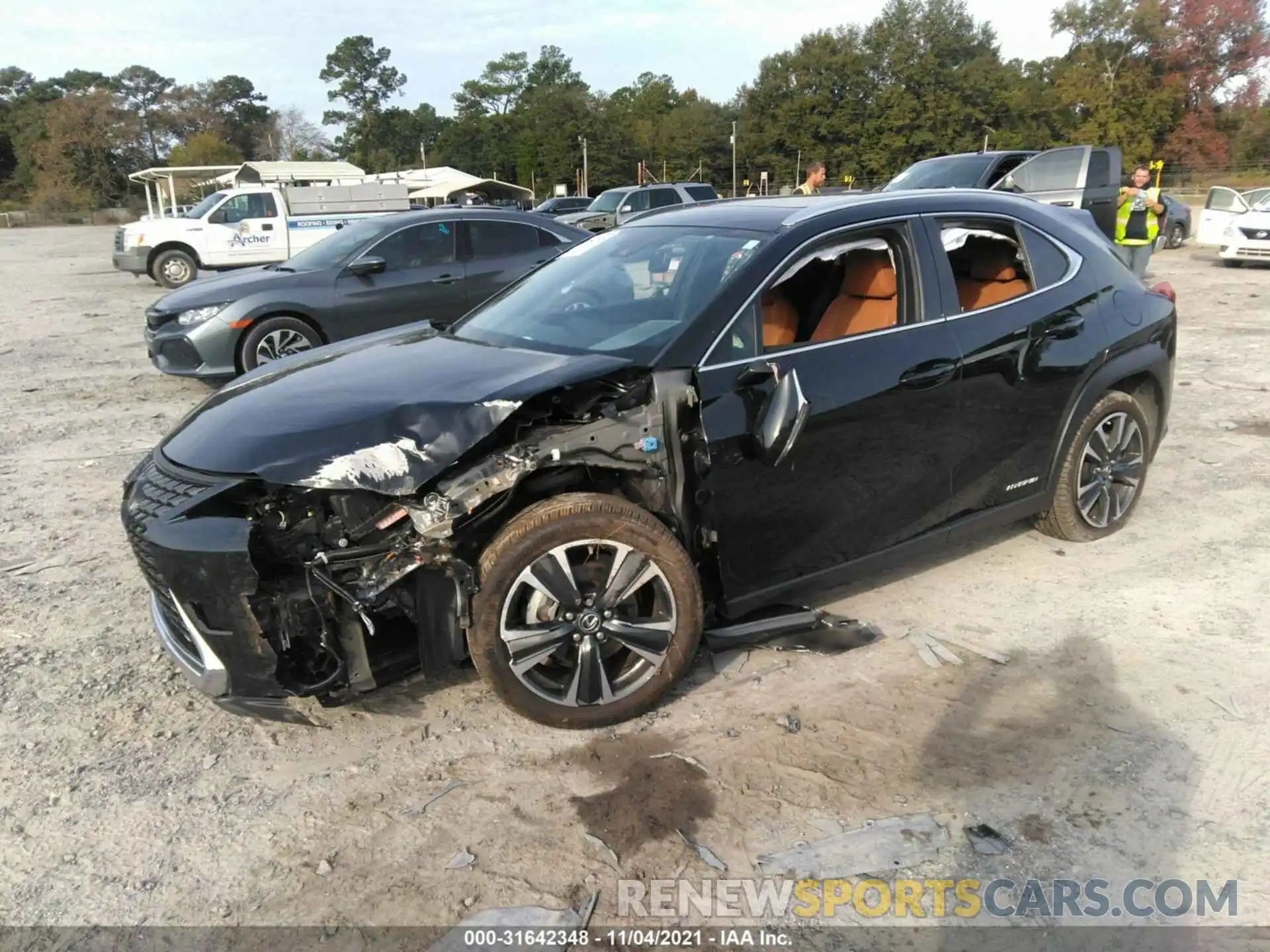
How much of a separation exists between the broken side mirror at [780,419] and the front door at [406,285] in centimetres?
579

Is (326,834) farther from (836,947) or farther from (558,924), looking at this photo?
(836,947)

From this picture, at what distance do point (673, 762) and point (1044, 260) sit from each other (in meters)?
2.98

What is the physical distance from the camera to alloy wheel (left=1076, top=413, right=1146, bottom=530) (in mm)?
4562

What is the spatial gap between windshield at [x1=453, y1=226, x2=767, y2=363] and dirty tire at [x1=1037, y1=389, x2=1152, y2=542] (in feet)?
6.54

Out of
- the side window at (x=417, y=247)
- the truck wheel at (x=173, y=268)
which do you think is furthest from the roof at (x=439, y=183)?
the side window at (x=417, y=247)

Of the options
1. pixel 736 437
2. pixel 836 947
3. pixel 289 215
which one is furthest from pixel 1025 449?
pixel 289 215

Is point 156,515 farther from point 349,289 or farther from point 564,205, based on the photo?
point 564,205

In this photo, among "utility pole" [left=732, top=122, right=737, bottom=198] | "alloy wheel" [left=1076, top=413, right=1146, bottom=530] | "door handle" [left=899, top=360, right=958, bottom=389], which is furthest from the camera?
"utility pole" [left=732, top=122, right=737, bottom=198]

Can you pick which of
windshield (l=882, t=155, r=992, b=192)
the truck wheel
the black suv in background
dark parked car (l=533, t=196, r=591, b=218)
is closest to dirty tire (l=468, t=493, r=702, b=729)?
windshield (l=882, t=155, r=992, b=192)

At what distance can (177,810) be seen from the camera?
2.91 meters

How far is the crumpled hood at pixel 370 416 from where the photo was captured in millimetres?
2943

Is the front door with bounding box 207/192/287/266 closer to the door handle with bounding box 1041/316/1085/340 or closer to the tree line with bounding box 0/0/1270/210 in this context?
the door handle with bounding box 1041/316/1085/340

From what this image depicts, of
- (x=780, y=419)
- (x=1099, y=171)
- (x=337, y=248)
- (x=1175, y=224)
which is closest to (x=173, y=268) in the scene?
(x=337, y=248)

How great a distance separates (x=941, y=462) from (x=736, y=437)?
1126 millimetres
